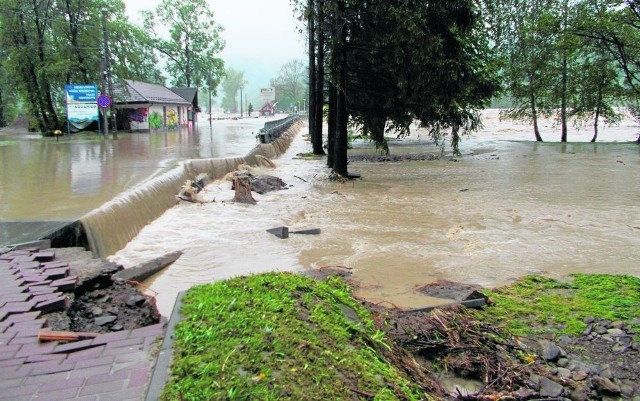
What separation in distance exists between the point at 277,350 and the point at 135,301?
9.37 feet

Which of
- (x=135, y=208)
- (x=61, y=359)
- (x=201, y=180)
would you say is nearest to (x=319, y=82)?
(x=201, y=180)

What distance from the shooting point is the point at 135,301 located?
541cm

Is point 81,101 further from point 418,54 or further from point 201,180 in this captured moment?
point 418,54

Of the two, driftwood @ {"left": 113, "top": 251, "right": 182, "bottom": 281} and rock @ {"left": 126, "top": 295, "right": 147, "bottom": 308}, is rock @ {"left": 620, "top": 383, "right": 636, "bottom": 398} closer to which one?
rock @ {"left": 126, "top": 295, "right": 147, "bottom": 308}

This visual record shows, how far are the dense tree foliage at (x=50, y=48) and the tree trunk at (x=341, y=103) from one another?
2253 centimetres

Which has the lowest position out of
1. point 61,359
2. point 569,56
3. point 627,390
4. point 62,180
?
point 627,390

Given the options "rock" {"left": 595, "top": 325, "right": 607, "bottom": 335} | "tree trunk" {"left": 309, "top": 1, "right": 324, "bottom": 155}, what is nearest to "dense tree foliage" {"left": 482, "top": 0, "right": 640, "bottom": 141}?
"tree trunk" {"left": 309, "top": 1, "right": 324, "bottom": 155}

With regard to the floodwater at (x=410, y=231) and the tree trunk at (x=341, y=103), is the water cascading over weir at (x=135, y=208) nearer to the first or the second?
the floodwater at (x=410, y=231)

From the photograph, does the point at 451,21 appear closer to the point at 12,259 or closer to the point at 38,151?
the point at 12,259

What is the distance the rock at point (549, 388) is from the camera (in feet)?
12.5

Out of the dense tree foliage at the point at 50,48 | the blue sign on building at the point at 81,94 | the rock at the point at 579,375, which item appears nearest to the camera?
the rock at the point at 579,375

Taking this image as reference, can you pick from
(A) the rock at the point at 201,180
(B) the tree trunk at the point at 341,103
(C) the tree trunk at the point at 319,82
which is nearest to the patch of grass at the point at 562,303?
(A) the rock at the point at 201,180

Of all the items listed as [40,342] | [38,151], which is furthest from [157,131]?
[40,342]

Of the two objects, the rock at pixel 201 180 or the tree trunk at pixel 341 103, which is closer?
the rock at pixel 201 180
